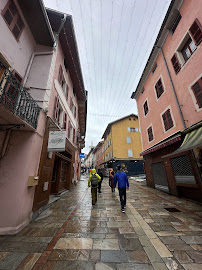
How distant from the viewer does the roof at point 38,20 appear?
18.8 feet

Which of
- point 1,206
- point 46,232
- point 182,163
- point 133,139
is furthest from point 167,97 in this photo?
point 133,139

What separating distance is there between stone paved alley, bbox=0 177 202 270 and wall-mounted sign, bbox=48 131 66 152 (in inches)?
114

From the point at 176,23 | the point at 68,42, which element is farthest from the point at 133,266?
the point at 176,23

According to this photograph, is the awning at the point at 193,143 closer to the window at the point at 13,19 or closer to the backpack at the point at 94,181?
the backpack at the point at 94,181

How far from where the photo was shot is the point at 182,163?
761 cm

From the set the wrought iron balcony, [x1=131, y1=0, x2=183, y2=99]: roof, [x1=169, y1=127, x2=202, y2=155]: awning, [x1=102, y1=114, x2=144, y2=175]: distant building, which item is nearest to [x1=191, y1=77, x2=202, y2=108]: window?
[x1=169, y1=127, x2=202, y2=155]: awning

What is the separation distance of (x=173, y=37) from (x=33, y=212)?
45.3 feet

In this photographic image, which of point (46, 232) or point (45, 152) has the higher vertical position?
point (45, 152)

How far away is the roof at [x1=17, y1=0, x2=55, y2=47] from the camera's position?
5.73 meters

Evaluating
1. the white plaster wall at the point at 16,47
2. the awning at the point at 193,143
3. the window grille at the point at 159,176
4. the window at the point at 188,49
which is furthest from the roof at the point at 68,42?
the window grille at the point at 159,176

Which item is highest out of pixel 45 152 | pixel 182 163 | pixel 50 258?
pixel 45 152

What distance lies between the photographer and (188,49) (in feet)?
24.5

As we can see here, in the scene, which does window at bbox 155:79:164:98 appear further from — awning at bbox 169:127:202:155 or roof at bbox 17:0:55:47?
roof at bbox 17:0:55:47

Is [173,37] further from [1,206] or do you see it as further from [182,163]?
[1,206]
